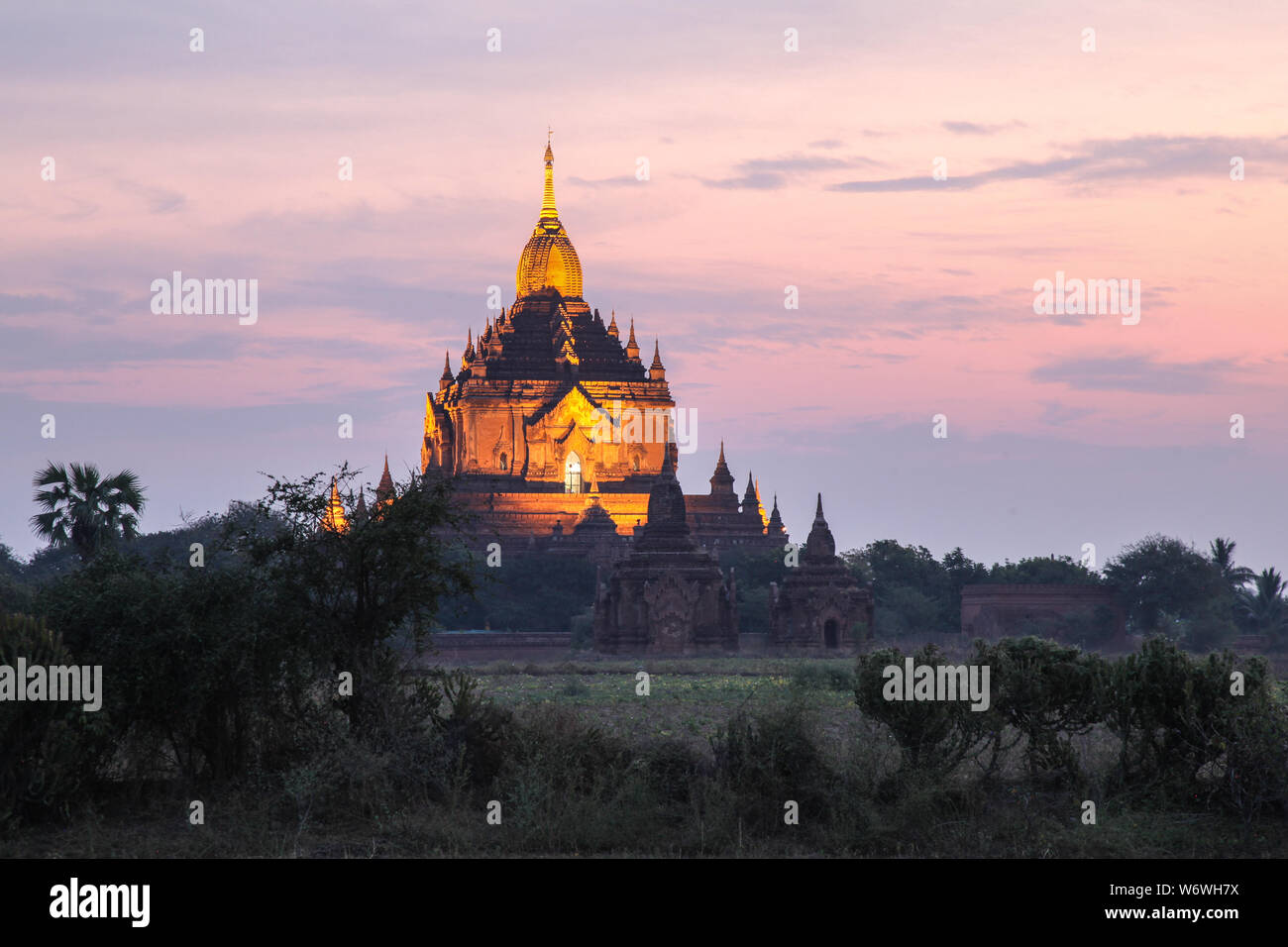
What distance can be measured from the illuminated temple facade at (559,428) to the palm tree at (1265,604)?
24.7 metres

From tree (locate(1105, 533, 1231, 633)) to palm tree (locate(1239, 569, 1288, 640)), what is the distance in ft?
8.94

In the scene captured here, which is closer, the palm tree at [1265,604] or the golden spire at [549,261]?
the palm tree at [1265,604]

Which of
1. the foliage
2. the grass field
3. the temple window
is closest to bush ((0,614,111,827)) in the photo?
the grass field

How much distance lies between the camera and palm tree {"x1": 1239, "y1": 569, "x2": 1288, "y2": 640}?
8969 cm

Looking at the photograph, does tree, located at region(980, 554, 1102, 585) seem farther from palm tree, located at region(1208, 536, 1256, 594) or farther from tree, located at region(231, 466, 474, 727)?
tree, located at region(231, 466, 474, 727)

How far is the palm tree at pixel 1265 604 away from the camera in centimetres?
8969

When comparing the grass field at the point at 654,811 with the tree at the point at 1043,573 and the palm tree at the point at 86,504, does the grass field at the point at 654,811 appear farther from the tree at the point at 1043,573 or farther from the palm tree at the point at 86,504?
the tree at the point at 1043,573

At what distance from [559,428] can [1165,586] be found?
3715 centimetres

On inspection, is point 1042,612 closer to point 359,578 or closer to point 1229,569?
point 1229,569

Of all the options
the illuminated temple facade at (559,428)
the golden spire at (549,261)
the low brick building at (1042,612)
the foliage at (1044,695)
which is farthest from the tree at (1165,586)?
the foliage at (1044,695)

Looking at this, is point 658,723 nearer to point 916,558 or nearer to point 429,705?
point 429,705

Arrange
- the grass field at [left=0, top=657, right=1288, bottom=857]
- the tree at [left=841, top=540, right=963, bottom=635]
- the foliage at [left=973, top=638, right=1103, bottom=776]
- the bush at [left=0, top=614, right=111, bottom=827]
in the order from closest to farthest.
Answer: the grass field at [left=0, top=657, right=1288, bottom=857]
the bush at [left=0, top=614, right=111, bottom=827]
the foliage at [left=973, top=638, right=1103, bottom=776]
the tree at [left=841, top=540, right=963, bottom=635]

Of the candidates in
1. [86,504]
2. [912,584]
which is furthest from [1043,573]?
[86,504]

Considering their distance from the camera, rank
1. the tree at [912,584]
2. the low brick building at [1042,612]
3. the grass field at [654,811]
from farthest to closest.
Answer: the tree at [912,584] < the low brick building at [1042,612] < the grass field at [654,811]
